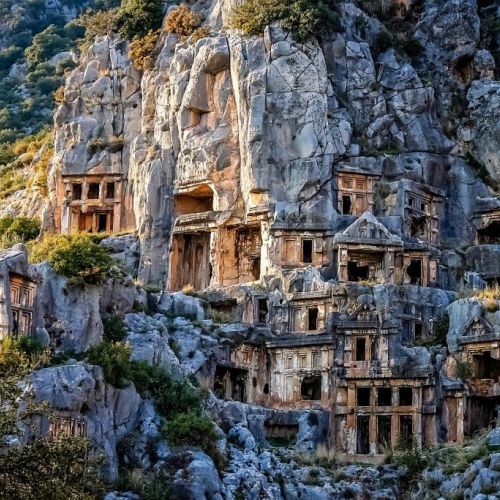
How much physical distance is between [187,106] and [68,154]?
9.32m

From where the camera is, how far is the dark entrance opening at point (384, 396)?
65812mm

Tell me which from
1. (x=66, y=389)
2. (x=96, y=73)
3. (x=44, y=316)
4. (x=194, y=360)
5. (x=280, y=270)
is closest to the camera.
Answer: (x=66, y=389)

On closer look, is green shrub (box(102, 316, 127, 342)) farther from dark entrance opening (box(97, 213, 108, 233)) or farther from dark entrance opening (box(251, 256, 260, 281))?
dark entrance opening (box(97, 213, 108, 233))

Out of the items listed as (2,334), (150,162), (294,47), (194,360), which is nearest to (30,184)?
(150,162)

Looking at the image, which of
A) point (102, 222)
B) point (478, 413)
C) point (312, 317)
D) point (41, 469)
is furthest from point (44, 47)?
point (41, 469)

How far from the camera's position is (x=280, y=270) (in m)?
71.3

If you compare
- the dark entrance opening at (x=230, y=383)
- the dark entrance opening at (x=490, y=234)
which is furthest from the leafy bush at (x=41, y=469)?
the dark entrance opening at (x=490, y=234)

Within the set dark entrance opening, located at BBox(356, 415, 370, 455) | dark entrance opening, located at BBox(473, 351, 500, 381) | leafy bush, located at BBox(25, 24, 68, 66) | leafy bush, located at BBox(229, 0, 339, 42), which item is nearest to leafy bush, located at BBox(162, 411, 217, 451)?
dark entrance opening, located at BBox(356, 415, 370, 455)

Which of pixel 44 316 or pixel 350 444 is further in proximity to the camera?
pixel 350 444

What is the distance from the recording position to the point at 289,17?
76.6 metres

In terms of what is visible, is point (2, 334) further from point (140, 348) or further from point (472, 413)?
point (472, 413)

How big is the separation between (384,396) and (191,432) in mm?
20250

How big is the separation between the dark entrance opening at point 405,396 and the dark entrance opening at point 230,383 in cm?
782

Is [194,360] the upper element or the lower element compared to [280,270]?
lower
